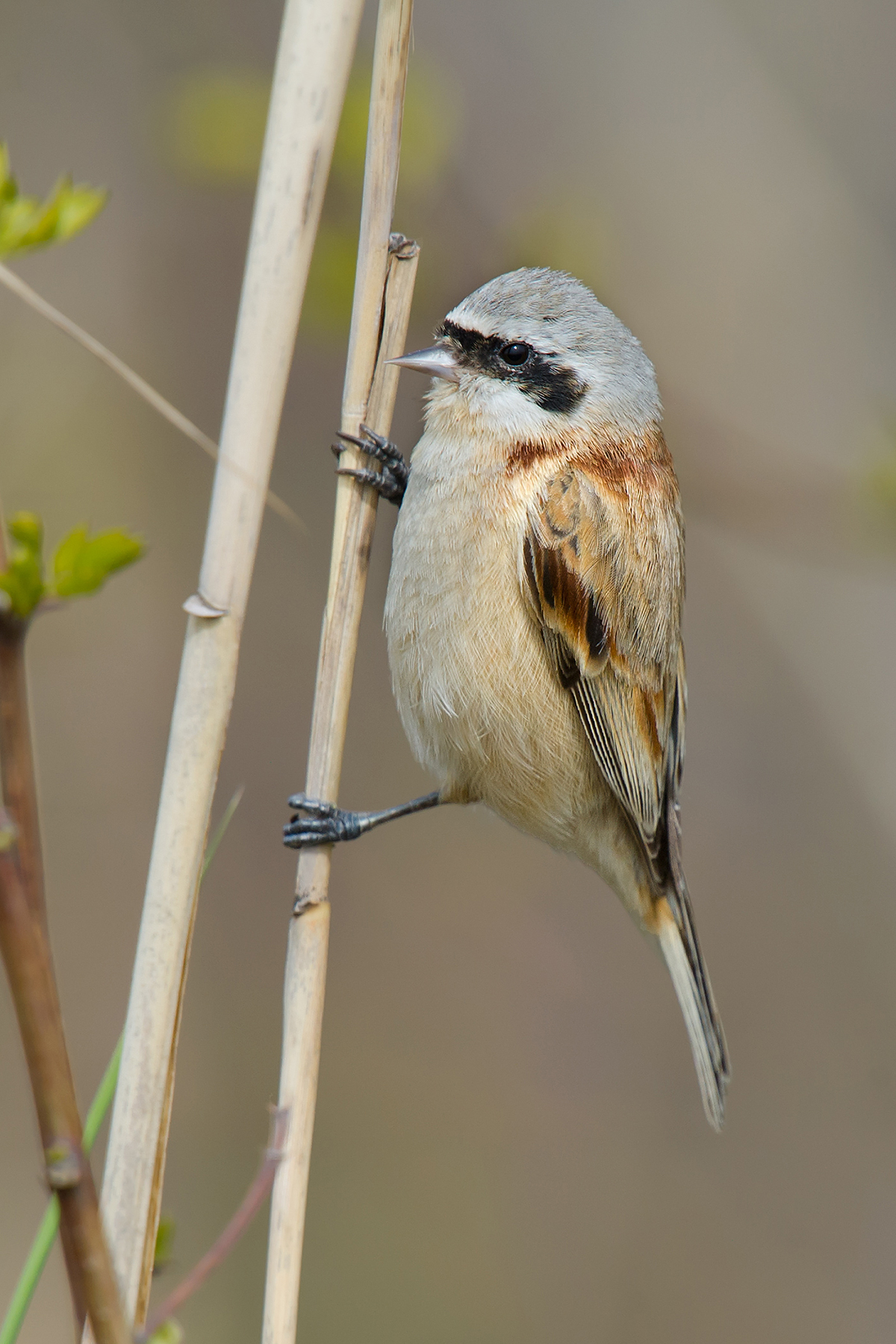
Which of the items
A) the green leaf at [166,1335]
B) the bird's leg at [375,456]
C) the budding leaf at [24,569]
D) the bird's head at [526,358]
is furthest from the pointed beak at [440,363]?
the green leaf at [166,1335]

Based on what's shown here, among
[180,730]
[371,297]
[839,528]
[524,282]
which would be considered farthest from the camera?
[839,528]

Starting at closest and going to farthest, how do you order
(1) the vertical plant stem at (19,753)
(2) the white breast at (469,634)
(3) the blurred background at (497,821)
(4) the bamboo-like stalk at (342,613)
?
(1) the vertical plant stem at (19,753), (4) the bamboo-like stalk at (342,613), (2) the white breast at (469,634), (3) the blurred background at (497,821)

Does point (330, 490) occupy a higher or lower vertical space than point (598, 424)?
higher

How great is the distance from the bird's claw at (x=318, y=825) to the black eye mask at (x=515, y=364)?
1.20m

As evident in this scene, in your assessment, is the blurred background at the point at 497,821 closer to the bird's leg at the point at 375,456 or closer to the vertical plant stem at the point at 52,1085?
the bird's leg at the point at 375,456

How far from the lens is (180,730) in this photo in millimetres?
1637

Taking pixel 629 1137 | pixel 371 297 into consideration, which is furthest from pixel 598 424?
pixel 629 1137

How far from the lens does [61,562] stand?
0.98m

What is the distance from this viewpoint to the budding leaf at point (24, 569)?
0.94 meters

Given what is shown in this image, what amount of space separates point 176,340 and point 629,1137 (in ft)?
13.4

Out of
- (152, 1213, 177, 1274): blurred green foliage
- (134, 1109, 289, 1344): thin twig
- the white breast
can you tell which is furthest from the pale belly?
(134, 1109, 289, 1344): thin twig

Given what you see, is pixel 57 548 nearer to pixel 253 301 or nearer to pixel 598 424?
pixel 253 301

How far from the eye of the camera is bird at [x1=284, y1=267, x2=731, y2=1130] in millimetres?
2826

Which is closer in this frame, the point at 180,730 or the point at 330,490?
the point at 180,730
